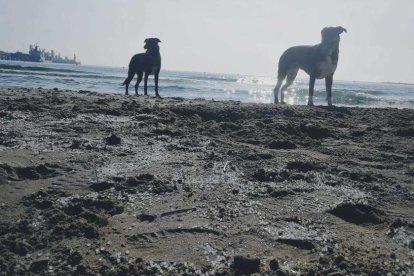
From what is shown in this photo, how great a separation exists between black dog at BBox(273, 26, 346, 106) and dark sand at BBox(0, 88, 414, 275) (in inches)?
212

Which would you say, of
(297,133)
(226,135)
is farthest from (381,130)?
(226,135)

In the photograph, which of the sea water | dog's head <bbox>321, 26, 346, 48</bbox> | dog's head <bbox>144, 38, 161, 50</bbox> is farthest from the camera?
the sea water

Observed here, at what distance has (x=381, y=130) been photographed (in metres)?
7.38

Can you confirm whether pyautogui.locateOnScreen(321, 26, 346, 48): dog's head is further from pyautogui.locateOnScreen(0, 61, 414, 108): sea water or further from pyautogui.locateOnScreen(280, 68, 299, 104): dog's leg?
pyautogui.locateOnScreen(0, 61, 414, 108): sea water

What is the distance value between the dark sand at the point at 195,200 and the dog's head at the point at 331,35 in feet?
18.1

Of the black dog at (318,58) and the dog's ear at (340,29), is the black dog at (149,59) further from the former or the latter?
the dog's ear at (340,29)

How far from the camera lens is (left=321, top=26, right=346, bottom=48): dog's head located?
11180 mm

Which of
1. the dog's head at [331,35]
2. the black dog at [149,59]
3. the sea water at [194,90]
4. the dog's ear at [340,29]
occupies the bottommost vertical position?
the sea water at [194,90]

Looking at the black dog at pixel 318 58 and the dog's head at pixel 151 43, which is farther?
the dog's head at pixel 151 43

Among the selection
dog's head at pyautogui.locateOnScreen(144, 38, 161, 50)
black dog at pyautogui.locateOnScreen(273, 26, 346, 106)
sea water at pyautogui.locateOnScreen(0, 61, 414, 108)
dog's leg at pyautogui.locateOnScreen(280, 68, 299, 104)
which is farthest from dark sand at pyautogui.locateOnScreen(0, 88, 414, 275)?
sea water at pyautogui.locateOnScreen(0, 61, 414, 108)

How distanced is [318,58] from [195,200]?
8.93 m

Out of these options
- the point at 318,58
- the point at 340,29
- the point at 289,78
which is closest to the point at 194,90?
the point at 289,78

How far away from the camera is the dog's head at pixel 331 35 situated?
11.2 meters

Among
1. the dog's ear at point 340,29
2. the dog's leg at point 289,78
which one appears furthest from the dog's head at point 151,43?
the dog's ear at point 340,29
